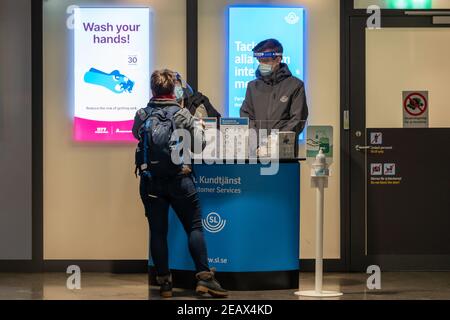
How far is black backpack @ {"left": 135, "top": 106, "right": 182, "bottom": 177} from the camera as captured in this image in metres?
8.93

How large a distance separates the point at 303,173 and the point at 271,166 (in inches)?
59.9

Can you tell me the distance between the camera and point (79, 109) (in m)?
10.8

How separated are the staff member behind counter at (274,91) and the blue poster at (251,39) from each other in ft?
2.05

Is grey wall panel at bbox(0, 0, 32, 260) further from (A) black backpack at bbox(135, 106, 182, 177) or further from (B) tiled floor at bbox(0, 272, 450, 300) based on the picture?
(A) black backpack at bbox(135, 106, 182, 177)

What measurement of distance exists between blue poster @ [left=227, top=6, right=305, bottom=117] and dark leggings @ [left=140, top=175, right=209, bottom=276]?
1.92 m

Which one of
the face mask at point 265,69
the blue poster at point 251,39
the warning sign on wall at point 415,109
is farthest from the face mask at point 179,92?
the warning sign on wall at point 415,109

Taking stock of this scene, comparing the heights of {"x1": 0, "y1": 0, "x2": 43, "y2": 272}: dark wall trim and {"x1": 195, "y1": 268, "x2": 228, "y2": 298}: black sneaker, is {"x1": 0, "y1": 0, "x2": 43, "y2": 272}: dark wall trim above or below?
above

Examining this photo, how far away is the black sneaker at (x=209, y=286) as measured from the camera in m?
8.99

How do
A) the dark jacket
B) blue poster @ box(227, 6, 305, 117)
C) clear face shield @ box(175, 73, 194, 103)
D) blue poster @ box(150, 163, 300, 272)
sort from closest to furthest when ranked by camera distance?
blue poster @ box(150, 163, 300, 272) < clear face shield @ box(175, 73, 194, 103) < the dark jacket < blue poster @ box(227, 6, 305, 117)

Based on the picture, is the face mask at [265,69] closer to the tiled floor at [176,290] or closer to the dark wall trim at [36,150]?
the tiled floor at [176,290]

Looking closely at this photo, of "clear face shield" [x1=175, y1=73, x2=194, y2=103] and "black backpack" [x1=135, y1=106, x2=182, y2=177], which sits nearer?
"black backpack" [x1=135, y1=106, x2=182, y2=177]

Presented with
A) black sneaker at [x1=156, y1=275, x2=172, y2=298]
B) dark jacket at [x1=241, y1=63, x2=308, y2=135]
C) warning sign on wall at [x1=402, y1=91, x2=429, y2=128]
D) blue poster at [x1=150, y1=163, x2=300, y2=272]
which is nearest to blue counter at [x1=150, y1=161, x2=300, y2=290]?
blue poster at [x1=150, y1=163, x2=300, y2=272]
